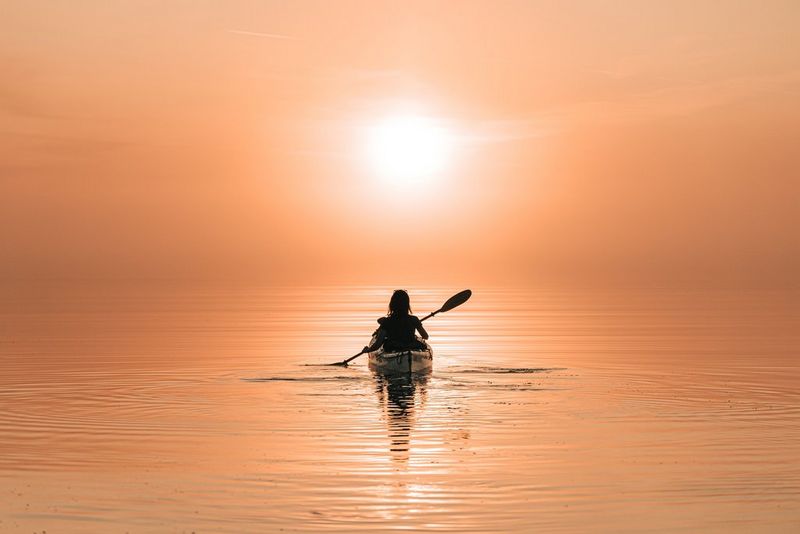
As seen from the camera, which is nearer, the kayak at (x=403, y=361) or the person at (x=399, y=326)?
the kayak at (x=403, y=361)

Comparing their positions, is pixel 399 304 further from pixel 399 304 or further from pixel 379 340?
pixel 379 340

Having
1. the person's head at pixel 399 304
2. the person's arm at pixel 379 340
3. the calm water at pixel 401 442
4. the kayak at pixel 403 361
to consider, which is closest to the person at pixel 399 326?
the person's head at pixel 399 304

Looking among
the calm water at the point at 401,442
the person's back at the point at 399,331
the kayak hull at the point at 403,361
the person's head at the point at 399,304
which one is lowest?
the calm water at the point at 401,442

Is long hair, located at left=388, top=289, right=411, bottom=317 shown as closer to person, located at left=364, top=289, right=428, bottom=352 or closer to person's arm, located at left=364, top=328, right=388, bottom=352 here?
person, located at left=364, top=289, right=428, bottom=352

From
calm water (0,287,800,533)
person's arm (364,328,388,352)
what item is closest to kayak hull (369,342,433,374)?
person's arm (364,328,388,352)

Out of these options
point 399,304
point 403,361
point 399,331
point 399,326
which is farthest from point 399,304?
→ point 403,361

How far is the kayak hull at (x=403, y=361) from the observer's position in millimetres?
30500

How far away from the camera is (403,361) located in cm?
3052

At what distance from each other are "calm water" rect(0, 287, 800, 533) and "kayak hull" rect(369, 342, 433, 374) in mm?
387

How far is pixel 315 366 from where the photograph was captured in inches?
1345

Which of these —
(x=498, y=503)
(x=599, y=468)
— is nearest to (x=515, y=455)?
(x=599, y=468)

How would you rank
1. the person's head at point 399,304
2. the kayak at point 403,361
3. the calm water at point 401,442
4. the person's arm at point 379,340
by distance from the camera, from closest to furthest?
the calm water at point 401,442
the kayak at point 403,361
the person's head at point 399,304
the person's arm at point 379,340

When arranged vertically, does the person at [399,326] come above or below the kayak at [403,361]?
above

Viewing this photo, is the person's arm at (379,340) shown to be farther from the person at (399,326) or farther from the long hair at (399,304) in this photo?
the long hair at (399,304)
